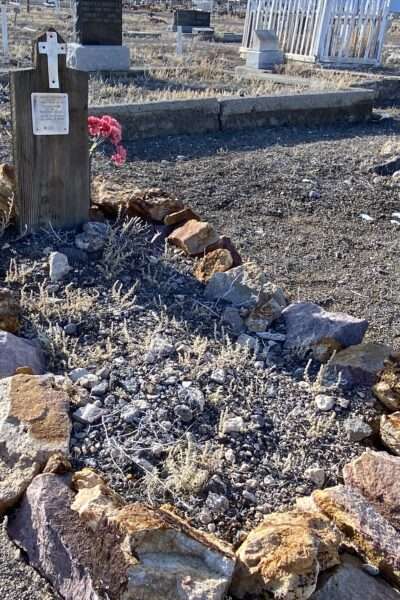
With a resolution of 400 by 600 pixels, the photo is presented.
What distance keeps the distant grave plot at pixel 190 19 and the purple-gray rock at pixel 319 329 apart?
23.8m

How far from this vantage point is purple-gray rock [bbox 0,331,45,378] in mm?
2793

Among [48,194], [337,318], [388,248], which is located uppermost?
[48,194]

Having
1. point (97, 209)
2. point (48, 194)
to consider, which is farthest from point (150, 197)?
point (48, 194)

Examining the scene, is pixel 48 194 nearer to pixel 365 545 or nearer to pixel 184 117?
pixel 365 545

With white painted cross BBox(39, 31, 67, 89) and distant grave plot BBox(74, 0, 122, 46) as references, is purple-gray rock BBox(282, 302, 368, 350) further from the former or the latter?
distant grave plot BBox(74, 0, 122, 46)

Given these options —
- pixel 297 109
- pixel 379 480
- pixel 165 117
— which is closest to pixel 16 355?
pixel 379 480

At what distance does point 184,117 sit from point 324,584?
7.12 metres

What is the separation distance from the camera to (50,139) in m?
3.68

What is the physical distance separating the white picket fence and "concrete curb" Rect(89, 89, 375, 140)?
15.4ft

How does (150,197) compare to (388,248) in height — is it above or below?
above

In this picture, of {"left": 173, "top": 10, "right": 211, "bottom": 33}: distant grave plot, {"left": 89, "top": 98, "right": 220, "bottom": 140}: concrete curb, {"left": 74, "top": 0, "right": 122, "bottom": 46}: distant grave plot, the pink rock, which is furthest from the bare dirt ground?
{"left": 173, "top": 10, "right": 211, "bottom": 33}: distant grave plot

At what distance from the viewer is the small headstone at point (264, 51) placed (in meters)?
13.6

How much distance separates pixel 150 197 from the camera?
426cm

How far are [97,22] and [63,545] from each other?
11.4 m
